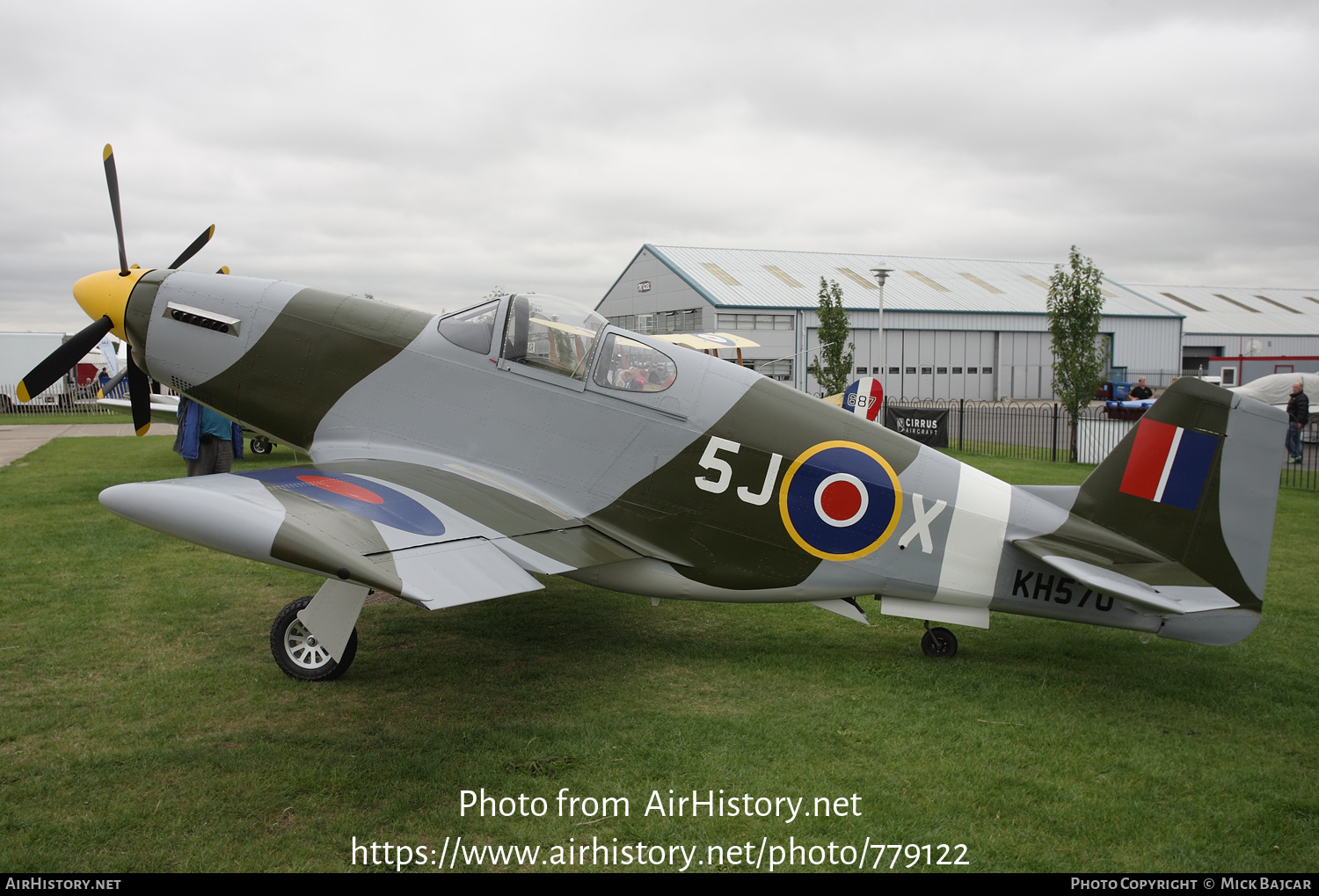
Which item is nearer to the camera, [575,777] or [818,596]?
[575,777]

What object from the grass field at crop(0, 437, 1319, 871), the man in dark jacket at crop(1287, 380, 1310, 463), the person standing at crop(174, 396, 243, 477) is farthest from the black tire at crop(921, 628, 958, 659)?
the man in dark jacket at crop(1287, 380, 1310, 463)

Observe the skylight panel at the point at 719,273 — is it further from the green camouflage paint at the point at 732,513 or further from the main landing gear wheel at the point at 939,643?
the green camouflage paint at the point at 732,513

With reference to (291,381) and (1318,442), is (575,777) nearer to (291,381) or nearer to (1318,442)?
(291,381)

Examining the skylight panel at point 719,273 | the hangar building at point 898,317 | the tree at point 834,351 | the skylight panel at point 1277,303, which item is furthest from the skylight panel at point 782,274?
the skylight panel at point 1277,303

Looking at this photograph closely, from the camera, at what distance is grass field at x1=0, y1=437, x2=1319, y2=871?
349 cm

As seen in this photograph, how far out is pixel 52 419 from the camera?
91.7 feet

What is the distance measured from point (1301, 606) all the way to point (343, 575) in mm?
8115

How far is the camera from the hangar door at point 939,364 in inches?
1625

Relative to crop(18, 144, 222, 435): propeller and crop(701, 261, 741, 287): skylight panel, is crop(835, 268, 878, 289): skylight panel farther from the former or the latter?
crop(18, 144, 222, 435): propeller

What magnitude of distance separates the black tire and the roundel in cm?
107

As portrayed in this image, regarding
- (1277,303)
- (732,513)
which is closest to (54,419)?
(732,513)

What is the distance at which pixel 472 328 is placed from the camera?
574 cm

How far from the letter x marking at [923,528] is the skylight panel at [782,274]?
3831 cm

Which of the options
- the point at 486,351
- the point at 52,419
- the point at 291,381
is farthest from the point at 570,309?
the point at 52,419
